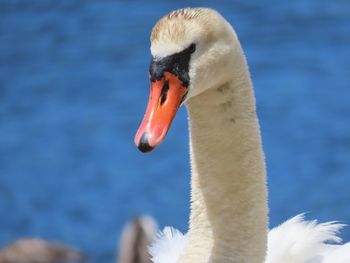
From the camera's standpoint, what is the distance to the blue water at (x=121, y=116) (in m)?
7.11

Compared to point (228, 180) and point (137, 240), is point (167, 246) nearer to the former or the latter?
point (228, 180)

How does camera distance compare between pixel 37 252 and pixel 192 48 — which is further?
pixel 37 252

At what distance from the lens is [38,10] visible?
29.9ft

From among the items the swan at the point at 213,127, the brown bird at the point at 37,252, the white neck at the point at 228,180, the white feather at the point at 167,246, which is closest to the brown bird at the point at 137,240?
the brown bird at the point at 37,252

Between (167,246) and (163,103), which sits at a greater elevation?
(167,246)

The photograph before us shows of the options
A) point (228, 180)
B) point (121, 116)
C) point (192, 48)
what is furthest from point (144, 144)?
point (121, 116)

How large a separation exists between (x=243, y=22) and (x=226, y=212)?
586 centimetres

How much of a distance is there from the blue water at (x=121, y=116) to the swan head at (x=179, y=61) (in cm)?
411

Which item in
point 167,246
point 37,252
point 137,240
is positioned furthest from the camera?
point 37,252

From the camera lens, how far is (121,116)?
309 inches

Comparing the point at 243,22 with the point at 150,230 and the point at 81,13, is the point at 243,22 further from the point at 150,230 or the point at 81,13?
the point at 150,230

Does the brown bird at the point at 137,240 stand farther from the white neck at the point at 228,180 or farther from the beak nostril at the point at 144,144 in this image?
the beak nostril at the point at 144,144

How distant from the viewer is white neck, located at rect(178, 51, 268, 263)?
2.75 m

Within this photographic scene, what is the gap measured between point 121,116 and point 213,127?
16.8 ft
